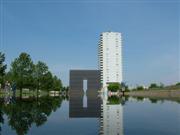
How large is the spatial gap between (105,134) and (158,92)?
85.1 m

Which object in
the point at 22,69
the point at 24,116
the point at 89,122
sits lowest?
the point at 89,122

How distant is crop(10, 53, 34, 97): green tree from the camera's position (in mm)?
79625

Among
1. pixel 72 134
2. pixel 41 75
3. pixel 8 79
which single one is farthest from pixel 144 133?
pixel 41 75

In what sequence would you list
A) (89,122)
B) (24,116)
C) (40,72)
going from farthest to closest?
(40,72), (24,116), (89,122)

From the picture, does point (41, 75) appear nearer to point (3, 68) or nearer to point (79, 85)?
point (3, 68)

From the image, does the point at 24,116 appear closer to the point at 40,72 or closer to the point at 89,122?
the point at 89,122

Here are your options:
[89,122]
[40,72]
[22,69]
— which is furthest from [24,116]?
[40,72]

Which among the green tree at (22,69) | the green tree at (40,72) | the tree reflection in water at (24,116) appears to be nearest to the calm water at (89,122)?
the tree reflection in water at (24,116)

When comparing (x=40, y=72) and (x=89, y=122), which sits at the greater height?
(x=40, y=72)

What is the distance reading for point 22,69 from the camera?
81.6 metres

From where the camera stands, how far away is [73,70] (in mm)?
179250

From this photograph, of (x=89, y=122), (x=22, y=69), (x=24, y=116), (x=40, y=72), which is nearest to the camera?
(x=89, y=122)

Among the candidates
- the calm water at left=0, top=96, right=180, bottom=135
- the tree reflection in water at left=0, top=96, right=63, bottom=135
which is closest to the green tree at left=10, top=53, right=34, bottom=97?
the tree reflection in water at left=0, top=96, right=63, bottom=135

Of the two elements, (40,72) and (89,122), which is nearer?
(89,122)
